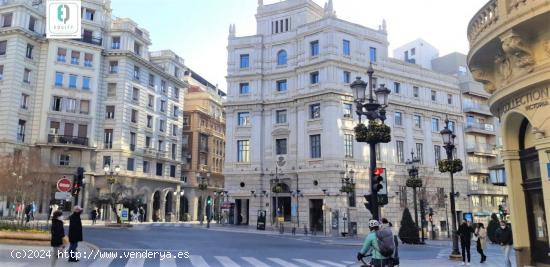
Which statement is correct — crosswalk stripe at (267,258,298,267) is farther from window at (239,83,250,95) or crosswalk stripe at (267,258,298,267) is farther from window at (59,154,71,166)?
window at (59,154,71,166)

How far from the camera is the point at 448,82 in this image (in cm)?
5238

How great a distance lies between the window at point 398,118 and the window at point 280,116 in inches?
453

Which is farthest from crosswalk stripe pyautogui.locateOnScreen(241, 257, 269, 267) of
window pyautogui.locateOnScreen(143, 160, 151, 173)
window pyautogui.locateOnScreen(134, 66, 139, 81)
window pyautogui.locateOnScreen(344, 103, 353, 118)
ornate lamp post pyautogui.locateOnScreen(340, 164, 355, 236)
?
window pyautogui.locateOnScreen(134, 66, 139, 81)

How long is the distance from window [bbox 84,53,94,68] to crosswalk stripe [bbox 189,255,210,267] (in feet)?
129

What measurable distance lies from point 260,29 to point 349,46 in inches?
411

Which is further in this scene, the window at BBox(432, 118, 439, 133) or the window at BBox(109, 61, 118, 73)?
the window at BBox(109, 61, 118, 73)

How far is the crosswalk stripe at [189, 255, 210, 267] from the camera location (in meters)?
14.4

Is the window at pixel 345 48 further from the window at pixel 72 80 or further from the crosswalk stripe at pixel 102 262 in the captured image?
the crosswalk stripe at pixel 102 262

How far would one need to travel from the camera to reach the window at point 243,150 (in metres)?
46.8

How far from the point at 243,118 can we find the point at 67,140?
18.6m

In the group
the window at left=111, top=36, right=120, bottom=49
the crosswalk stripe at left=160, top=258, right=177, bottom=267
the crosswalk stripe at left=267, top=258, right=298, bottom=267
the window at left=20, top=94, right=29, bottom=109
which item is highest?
the window at left=111, top=36, right=120, bottom=49

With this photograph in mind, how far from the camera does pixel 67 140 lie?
47.0 m

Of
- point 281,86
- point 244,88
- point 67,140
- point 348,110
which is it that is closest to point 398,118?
point 348,110

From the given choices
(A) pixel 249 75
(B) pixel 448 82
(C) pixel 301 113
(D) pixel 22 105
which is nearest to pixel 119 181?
(D) pixel 22 105
